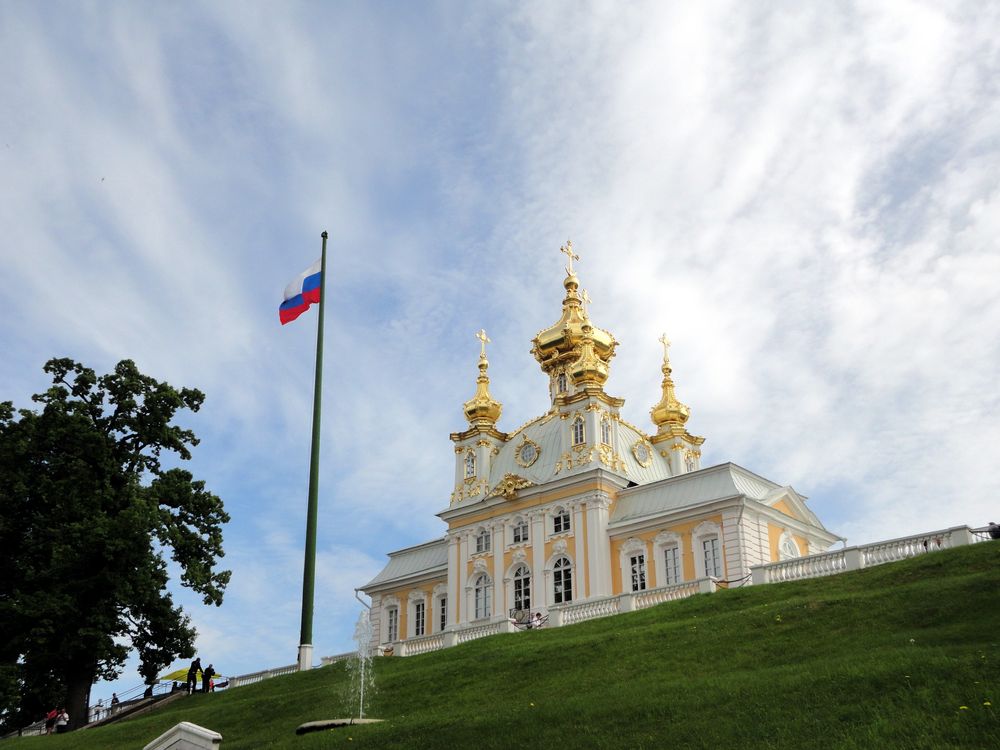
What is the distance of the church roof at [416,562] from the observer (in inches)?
2087

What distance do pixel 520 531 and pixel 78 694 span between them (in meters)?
20.6

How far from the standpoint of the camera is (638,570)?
44.5 metres

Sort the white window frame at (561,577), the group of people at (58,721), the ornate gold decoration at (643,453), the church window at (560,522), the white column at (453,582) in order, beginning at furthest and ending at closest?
the ornate gold decoration at (643,453), the white column at (453,582), the church window at (560,522), the white window frame at (561,577), the group of people at (58,721)

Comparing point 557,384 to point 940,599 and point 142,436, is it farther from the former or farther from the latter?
point 940,599

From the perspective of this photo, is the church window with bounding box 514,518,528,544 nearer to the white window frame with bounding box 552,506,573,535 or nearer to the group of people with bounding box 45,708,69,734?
the white window frame with bounding box 552,506,573,535

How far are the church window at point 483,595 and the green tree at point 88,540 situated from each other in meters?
15.0

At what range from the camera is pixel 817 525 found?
46.3m

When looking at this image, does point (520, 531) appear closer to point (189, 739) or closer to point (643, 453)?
point (643, 453)

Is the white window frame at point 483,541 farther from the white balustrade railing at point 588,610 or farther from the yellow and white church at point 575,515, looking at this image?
the white balustrade railing at point 588,610

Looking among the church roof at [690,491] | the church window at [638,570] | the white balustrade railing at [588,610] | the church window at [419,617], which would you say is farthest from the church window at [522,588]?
the white balustrade railing at [588,610]

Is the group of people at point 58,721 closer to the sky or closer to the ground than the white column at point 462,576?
closer to the ground

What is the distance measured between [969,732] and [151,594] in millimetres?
27540

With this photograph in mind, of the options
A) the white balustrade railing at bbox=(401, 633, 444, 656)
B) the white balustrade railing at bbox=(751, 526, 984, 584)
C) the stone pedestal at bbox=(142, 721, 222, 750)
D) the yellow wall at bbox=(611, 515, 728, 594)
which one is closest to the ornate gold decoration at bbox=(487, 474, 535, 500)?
the yellow wall at bbox=(611, 515, 728, 594)

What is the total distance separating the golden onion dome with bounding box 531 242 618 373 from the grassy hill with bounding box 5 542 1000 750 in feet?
87.5
